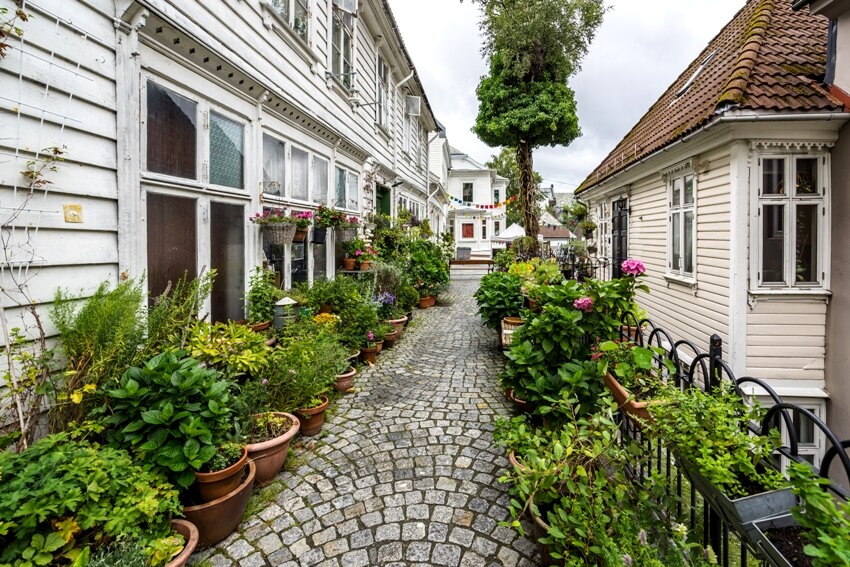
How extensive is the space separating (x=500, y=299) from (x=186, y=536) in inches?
218

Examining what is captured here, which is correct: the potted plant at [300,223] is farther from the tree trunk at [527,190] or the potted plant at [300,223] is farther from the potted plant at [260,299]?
the tree trunk at [527,190]

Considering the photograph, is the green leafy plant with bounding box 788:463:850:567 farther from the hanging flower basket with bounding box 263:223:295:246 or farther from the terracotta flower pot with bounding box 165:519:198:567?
the hanging flower basket with bounding box 263:223:295:246

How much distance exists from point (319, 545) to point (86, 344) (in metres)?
1.93

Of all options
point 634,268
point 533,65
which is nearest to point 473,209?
point 533,65

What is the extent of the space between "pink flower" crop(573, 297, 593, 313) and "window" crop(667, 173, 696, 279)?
4972 millimetres

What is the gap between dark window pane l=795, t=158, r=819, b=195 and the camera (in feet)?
19.7

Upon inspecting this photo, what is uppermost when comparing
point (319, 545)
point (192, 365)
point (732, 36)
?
point (732, 36)

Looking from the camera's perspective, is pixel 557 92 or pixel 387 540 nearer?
pixel 387 540

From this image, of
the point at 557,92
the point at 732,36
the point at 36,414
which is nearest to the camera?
the point at 36,414

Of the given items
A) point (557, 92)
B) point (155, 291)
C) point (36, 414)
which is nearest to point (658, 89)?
point (557, 92)

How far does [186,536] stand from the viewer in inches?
91.4

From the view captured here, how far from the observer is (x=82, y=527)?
188 centimetres

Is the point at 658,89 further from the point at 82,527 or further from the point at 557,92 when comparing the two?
the point at 82,527

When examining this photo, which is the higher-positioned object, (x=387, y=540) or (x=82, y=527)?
(x=82, y=527)
